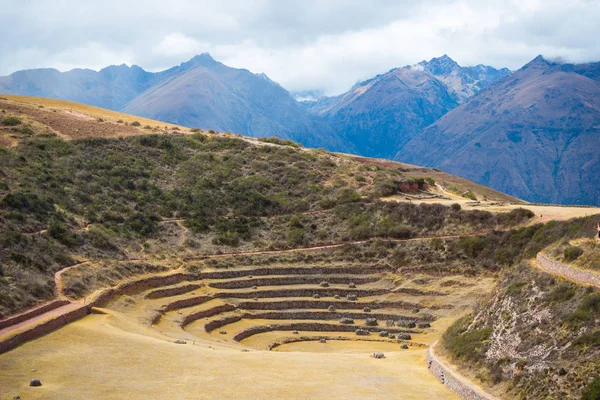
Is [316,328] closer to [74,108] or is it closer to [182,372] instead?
[182,372]

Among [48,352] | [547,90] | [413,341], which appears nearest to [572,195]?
[547,90]

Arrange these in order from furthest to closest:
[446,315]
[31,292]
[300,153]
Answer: [300,153] < [446,315] < [31,292]

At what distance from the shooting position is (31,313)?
35156 mm

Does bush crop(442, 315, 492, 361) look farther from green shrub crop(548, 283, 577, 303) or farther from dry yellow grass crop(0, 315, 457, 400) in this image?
green shrub crop(548, 283, 577, 303)

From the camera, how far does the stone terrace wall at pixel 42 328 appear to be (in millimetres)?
30078

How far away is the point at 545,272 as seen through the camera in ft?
102

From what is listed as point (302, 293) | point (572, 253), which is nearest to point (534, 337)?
point (572, 253)

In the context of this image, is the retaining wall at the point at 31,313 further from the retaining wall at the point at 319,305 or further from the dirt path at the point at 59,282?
the retaining wall at the point at 319,305

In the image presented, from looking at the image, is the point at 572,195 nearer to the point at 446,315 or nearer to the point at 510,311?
the point at 446,315

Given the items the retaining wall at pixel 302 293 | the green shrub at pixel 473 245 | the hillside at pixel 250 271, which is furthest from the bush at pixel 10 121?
the green shrub at pixel 473 245

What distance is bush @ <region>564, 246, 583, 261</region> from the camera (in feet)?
98.3

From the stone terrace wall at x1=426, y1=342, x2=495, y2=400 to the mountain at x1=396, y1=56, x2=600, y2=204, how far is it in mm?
106104

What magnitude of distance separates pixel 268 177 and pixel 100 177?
1945 cm

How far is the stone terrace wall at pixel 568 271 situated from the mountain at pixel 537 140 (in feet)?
337
